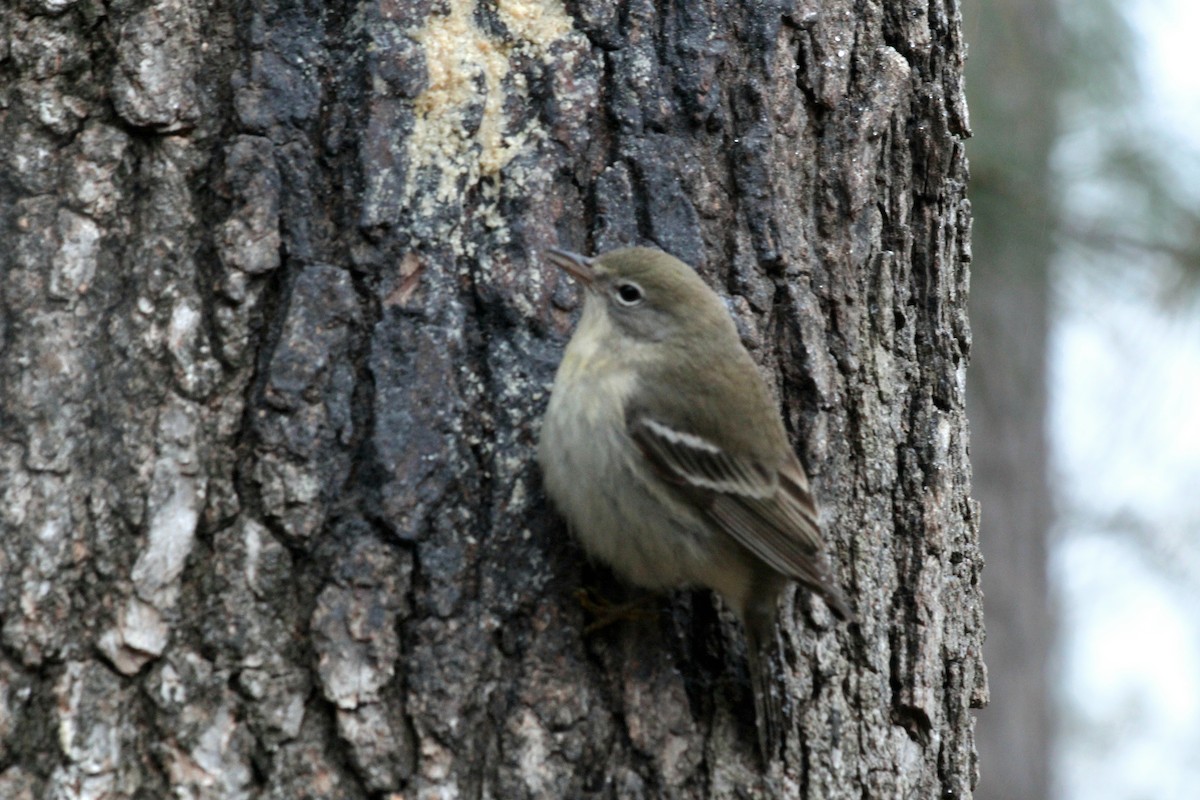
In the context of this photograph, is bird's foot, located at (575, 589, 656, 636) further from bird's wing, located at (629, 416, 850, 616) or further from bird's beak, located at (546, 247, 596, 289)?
bird's beak, located at (546, 247, 596, 289)

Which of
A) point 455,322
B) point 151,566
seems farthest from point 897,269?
point 151,566

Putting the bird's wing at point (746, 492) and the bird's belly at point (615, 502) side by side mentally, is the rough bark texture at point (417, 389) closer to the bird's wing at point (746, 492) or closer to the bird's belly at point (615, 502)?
the bird's belly at point (615, 502)

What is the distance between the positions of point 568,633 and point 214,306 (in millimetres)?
1085

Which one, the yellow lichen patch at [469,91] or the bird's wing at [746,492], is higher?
the yellow lichen patch at [469,91]

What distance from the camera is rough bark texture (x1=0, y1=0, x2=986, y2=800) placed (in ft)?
9.76

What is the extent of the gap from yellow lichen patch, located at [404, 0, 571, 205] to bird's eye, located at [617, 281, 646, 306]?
1.37 ft

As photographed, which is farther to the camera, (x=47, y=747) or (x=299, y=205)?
(x=299, y=205)

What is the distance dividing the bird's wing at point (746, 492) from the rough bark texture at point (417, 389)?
0.18 meters

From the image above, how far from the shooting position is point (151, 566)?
9.86 ft

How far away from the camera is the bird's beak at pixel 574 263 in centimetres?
345

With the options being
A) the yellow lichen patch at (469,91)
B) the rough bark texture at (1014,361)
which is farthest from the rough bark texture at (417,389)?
the rough bark texture at (1014,361)

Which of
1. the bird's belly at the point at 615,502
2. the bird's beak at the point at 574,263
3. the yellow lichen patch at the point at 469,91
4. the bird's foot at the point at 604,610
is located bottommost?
the bird's foot at the point at 604,610

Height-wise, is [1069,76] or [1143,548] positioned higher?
[1069,76]

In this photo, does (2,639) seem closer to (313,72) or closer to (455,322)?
(455,322)
